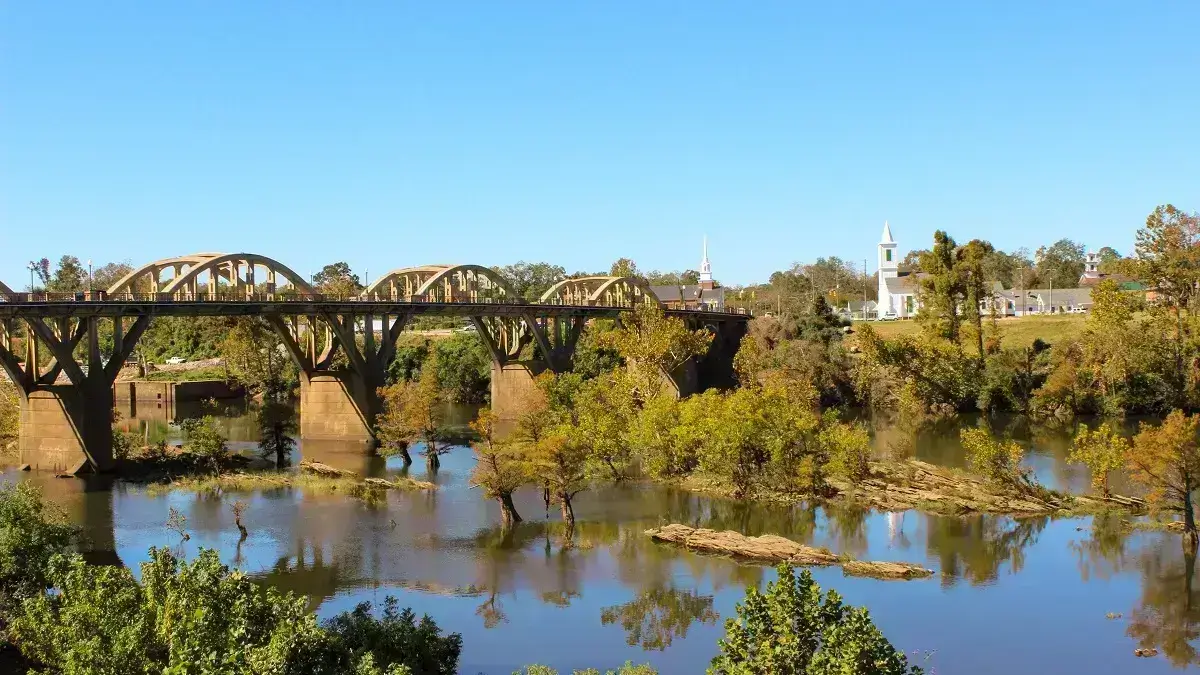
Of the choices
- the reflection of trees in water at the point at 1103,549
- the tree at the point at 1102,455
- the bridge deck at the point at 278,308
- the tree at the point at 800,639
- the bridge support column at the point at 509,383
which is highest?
the bridge deck at the point at 278,308

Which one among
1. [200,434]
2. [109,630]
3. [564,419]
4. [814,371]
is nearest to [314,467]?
[200,434]

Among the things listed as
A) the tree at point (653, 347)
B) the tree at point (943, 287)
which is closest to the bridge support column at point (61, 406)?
the tree at point (653, 347)

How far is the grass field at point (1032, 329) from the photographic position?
8562 cm

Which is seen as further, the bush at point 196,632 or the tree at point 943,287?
the tree at point 943,287

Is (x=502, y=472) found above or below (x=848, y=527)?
above

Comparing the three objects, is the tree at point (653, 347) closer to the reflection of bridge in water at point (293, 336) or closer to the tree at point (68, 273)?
the reflection of bridge in water at point (293, 336)

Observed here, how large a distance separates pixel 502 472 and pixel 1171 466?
71.0 ft

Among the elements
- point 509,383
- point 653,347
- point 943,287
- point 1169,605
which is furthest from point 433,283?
point 1169,605

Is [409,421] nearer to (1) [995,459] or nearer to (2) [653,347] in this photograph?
(2) [653,347]

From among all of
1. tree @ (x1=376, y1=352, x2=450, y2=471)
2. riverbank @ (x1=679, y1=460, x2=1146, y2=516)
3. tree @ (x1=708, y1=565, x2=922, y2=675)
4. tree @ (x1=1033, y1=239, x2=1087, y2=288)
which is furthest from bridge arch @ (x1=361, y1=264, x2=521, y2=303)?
tree @ (x1=1033, y1=239, x2=1087, y2=288)

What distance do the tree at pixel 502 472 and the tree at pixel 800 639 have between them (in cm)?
2059

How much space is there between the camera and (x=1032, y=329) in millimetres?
91750

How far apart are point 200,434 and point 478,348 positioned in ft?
152

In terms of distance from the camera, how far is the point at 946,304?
77938mm
